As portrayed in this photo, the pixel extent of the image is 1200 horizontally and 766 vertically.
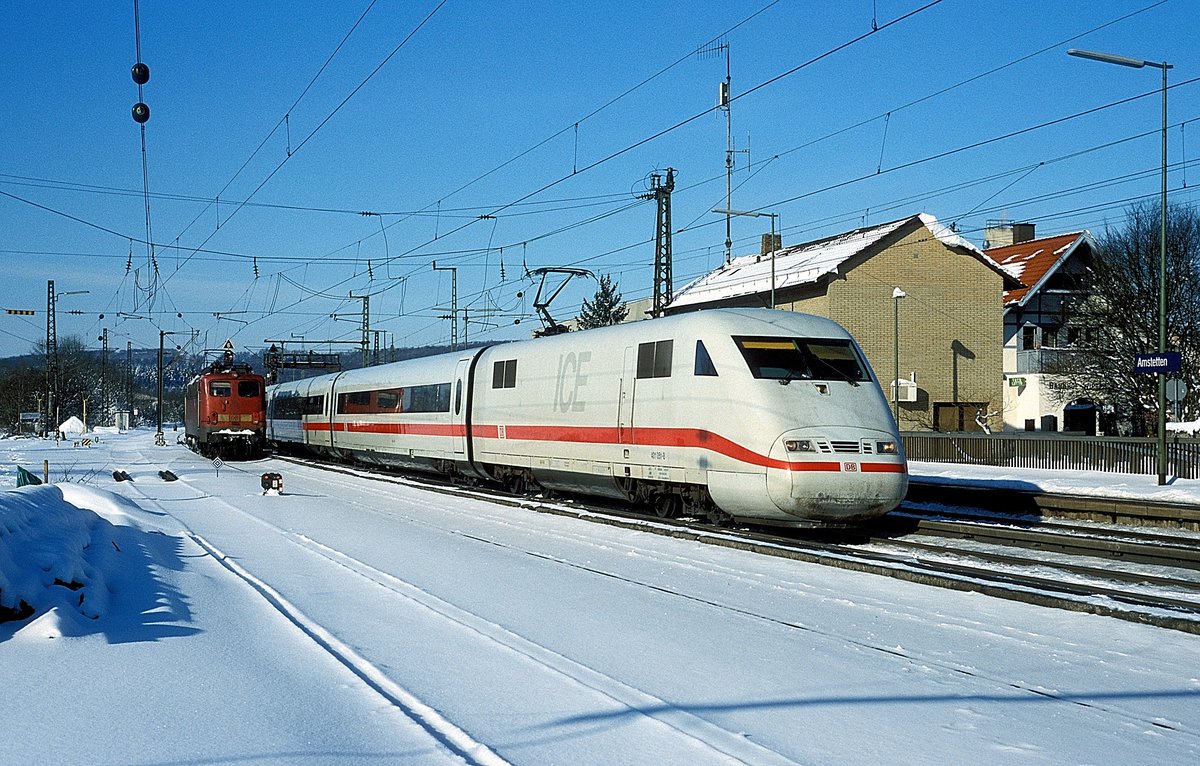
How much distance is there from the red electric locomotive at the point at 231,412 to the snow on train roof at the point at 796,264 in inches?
763

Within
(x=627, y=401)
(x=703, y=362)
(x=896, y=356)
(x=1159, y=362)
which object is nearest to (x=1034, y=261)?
(x=896, y=356)

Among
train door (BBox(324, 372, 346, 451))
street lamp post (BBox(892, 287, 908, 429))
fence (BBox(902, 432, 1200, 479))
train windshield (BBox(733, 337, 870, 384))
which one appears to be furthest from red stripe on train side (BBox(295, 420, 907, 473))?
street lamp post (BBox(892, 287, 908, 429))

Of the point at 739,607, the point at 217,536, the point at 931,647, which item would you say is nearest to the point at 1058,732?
the point at 931,647

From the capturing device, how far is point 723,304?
1864 inches

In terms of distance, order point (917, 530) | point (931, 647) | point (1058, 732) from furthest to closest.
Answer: point (917, 530) → point (931, 647) → point (1058, 732)

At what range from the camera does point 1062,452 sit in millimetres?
27109

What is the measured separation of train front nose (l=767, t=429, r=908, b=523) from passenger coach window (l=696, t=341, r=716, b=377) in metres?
1.73

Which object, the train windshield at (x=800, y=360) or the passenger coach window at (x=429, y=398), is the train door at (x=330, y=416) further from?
the train windshield at (x=800, y=360)

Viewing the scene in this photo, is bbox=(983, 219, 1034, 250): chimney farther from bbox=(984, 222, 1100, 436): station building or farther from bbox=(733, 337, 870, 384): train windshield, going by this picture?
bbox=(733, 337, 870, 384): train windshield

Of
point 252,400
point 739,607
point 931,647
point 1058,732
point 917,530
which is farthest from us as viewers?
point 252,400

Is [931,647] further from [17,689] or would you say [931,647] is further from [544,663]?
[17,689]

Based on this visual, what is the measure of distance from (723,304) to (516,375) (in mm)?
26861

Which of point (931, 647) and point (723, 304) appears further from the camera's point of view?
point (723, 304)

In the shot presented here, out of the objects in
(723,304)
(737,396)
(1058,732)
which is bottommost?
(1058,732)
